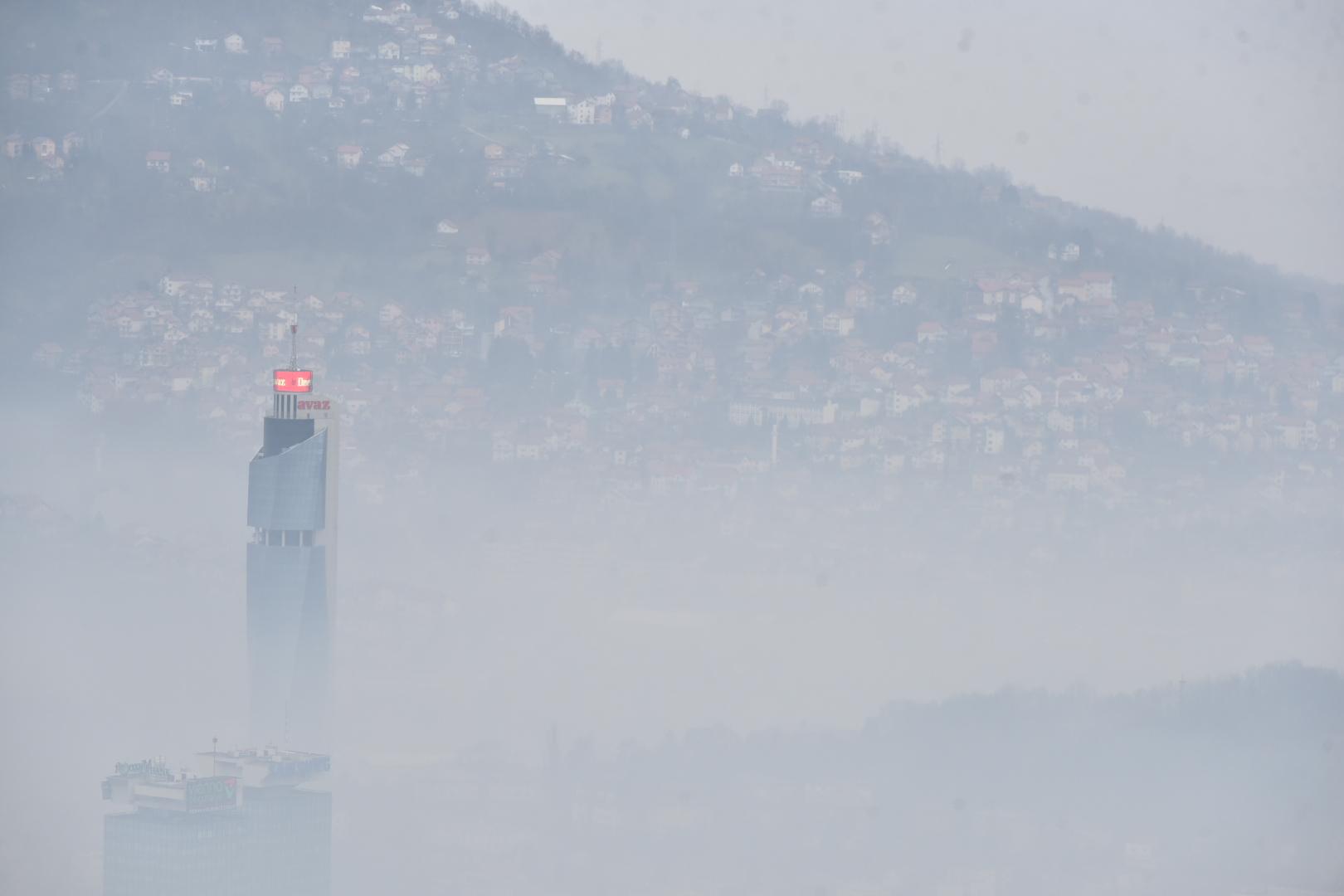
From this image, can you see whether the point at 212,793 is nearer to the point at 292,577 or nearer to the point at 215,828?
the point at 215,828

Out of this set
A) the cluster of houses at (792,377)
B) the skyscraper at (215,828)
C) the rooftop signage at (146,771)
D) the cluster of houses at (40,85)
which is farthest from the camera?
the cluster of houses at (40,85)

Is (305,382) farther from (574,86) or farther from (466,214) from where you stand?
(574,86)

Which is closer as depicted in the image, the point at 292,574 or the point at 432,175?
the point at 292,574

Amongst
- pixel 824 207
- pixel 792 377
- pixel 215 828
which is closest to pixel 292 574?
pixel 215 828

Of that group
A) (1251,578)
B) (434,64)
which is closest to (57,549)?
(434,64)

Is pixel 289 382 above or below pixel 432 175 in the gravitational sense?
below

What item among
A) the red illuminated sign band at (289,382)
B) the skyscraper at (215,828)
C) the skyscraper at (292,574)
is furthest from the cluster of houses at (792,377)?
the skyscraper at (215,828)

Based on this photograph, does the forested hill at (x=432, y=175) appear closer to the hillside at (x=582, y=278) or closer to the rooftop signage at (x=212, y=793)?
the hillside at (x=582, y=278)
